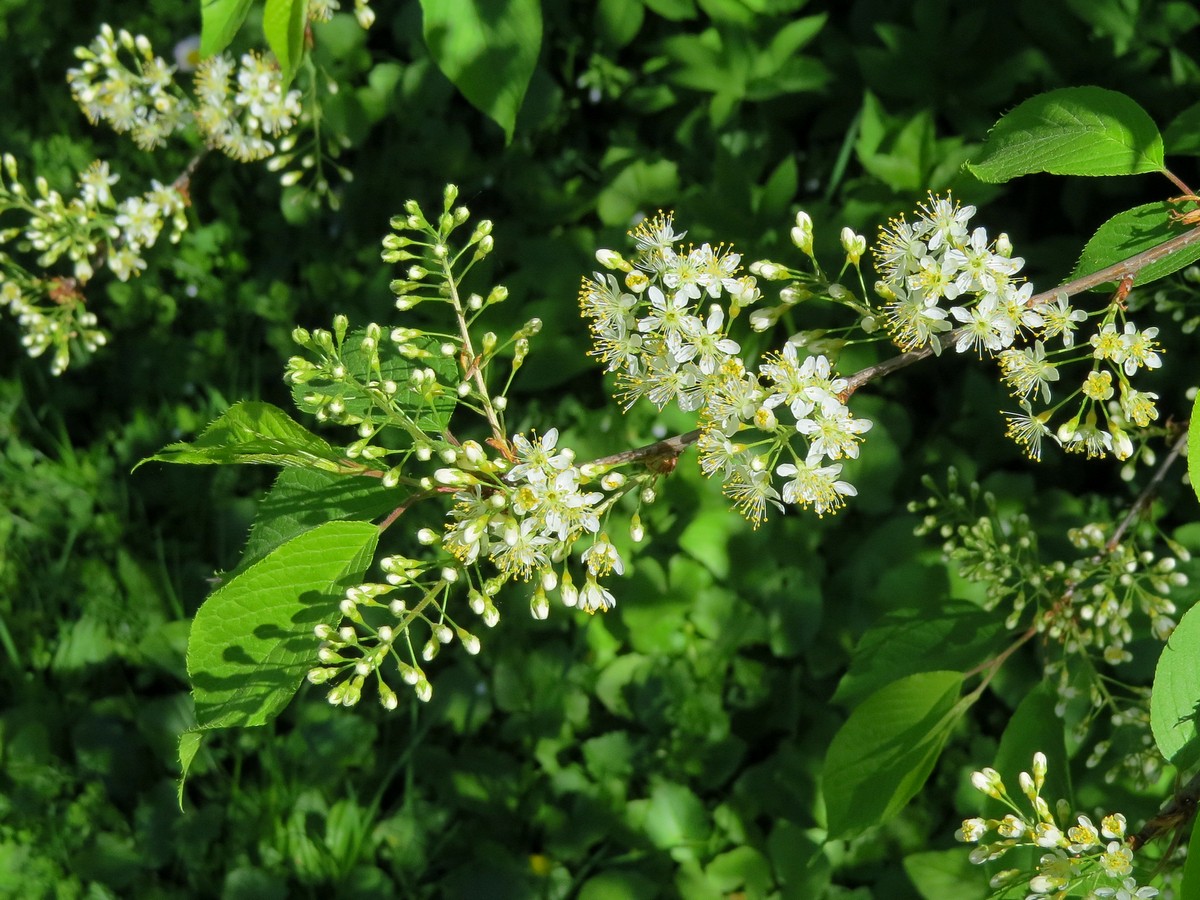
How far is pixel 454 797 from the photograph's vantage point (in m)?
2.82

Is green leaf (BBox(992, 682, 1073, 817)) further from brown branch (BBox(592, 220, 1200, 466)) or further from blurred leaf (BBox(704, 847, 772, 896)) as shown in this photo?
blurred leaf (BBox(704, 847, 772, 896))

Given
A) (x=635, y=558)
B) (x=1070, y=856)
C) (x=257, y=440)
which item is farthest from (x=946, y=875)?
(x=257, y=440)

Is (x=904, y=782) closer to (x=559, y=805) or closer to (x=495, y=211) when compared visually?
(x=559, y=805)

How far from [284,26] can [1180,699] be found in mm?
1417

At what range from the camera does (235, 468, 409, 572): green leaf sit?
4.70ft

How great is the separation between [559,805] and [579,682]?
32cm

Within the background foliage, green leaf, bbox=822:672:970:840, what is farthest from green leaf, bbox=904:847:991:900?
green leaf, bbox=822:672:970:840

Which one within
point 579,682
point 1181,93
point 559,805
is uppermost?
point 1181,93

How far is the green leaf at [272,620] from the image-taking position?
135cm

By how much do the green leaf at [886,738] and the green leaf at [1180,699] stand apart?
39cm

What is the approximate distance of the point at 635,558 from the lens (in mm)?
2676

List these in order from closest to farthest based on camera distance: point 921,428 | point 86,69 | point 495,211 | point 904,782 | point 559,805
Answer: point 904,782 → point 86,69 → point 559,805 → point 921,428 → point 495,211

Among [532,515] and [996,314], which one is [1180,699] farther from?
[532,515]

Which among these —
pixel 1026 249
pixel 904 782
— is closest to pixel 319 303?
pixel 1026 249
